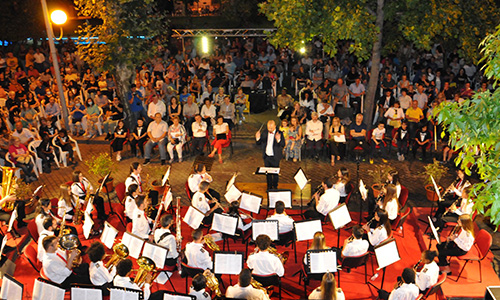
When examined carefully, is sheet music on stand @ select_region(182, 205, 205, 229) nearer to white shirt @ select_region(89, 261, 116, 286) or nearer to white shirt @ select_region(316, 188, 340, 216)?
white shirt @ select_region(89, 261, 116, 286)

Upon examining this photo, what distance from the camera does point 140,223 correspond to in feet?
27.6

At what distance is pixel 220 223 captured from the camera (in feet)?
26.3

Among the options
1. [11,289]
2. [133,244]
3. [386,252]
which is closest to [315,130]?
[386,252]

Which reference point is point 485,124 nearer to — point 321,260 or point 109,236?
point 321,260

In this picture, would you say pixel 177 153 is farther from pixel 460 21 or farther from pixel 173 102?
pixel 460 21

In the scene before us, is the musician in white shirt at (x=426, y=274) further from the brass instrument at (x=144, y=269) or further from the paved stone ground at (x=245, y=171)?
the paved stone ground at (x=245, y=171)

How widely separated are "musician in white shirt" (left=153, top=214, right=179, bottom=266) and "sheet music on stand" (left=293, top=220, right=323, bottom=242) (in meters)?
2.07

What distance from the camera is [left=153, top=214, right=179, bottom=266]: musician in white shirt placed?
7707 mm

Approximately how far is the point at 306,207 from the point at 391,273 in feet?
9.57

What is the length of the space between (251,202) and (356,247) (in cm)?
217

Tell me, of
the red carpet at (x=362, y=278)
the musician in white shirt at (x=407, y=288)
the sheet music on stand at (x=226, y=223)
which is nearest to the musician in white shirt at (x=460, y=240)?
the red carpet at (x=362, y=278)

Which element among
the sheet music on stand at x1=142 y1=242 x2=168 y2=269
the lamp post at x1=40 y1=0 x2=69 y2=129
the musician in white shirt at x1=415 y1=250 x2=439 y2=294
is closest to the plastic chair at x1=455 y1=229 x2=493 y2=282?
the musician in white shirt at x1=415 y1=250 x2=439 y2=294

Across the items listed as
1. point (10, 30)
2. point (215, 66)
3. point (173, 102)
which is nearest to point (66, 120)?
point (173, 102)

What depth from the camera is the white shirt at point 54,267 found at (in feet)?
23.6
